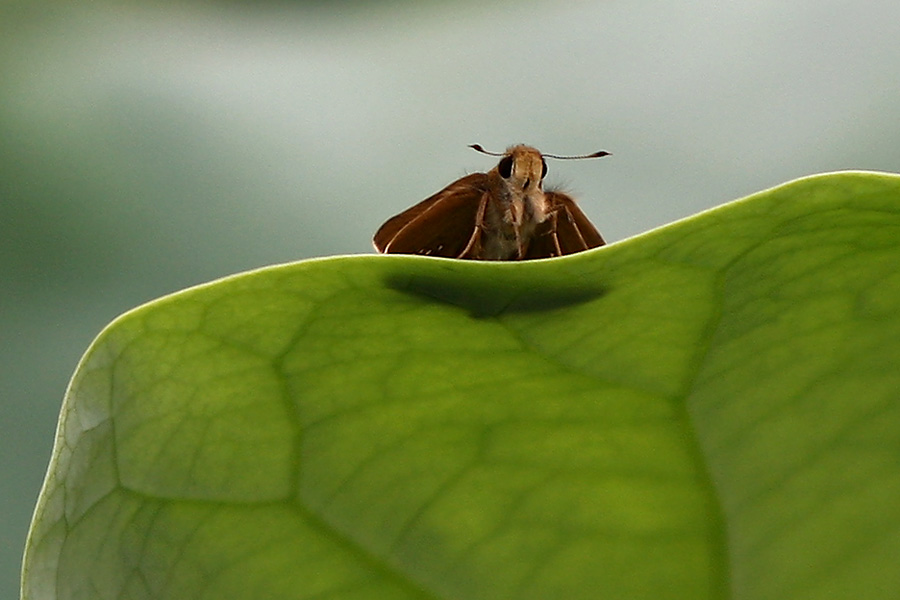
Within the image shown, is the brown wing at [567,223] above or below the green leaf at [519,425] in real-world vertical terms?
below

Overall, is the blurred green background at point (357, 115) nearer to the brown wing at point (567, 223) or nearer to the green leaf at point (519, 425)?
the brown wing at point (567, 223)

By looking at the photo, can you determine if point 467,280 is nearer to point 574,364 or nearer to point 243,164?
point 574,364

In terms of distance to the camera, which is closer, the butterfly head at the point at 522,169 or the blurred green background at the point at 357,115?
the butterfly head at the point at 522,169

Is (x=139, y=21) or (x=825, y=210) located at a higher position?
(x=139, y=21)

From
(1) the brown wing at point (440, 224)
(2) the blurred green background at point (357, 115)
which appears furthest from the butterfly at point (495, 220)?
(2) the blurred green background at point (357, 115)

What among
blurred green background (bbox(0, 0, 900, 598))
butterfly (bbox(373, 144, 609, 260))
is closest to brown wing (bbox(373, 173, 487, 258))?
butterfly (bbox(373, 144, 609, 260))

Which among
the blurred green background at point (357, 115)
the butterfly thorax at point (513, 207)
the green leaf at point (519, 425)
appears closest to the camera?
the green leaf at point (519, 425)

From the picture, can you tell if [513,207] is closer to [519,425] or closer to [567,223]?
[567,223]

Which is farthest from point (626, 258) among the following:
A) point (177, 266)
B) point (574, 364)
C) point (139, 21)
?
point (139, 21)
